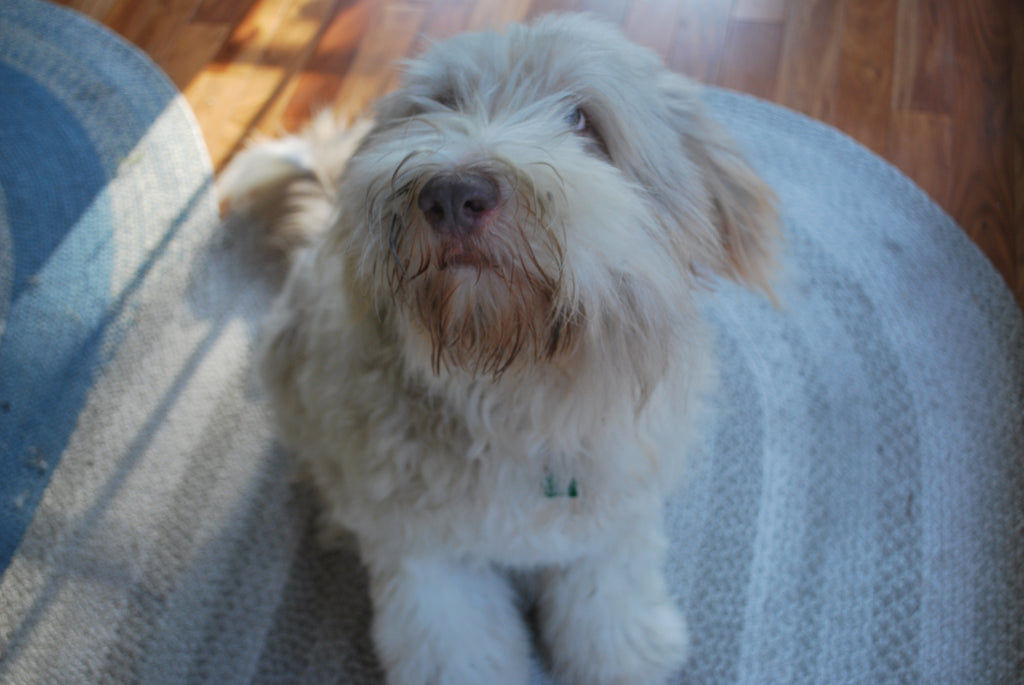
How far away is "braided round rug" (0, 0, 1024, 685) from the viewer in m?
1.31

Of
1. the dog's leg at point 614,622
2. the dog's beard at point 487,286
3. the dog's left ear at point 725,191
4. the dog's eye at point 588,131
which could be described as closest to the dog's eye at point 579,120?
the dog's eye at point 588,131

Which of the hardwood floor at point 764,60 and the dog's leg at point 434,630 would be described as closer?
the dog's leg at point 434,630

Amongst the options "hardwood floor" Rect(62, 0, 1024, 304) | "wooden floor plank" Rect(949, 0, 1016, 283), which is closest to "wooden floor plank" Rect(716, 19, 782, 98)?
"hardwood floor" Rect(62, 0, 1024, 304)

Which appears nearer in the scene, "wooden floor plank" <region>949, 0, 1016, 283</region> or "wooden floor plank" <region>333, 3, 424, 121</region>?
"wooden floor plank" <region>949, 0, 1016, 283</region>

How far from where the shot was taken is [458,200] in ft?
2.42

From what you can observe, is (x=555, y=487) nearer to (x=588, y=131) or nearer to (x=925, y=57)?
(x=588, y=131)

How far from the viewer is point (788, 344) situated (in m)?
1.63

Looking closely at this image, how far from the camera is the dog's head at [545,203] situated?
77 centimetres

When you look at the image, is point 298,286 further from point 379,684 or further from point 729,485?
point 729,485

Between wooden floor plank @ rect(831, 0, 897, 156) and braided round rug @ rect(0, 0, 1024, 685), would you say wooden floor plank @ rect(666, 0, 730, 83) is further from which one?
wooden floor plank @ rect(831, 0, 897, 156)

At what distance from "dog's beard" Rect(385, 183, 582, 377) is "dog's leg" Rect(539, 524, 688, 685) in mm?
495

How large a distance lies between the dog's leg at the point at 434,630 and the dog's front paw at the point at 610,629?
0.10 m

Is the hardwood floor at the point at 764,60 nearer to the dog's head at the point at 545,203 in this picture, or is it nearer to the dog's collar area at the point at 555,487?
the dog's head at the point at 545,203

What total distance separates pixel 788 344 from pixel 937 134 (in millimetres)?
785
